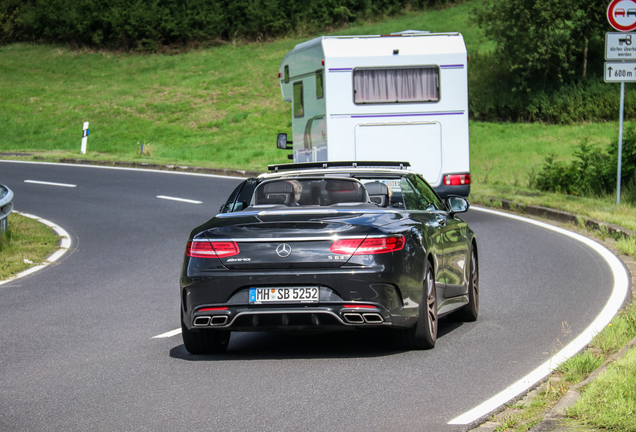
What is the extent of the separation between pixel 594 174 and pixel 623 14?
4.47 m

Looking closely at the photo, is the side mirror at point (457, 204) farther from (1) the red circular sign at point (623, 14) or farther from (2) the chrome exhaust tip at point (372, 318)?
(1) the red circular sign at point (623, 14)

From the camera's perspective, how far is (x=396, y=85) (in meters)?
16.3

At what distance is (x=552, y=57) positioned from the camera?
146 ft

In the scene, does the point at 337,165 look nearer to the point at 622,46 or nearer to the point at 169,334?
the point at 169,334

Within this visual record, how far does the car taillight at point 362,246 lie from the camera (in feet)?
21.9

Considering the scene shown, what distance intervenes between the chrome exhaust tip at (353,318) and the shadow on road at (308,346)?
531 mm

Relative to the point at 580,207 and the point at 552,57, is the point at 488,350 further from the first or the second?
the point at 552,57

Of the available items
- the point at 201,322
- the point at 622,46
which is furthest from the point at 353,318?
the point at 622,46

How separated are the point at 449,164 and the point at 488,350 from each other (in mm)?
9587

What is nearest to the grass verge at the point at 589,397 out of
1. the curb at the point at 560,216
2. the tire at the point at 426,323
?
the tire at the point at 426,323

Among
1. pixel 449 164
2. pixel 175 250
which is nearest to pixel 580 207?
pixel 449 164

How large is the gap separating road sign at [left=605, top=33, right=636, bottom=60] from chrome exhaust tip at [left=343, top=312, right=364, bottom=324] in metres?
11.3

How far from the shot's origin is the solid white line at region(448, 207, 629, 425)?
5316 mm

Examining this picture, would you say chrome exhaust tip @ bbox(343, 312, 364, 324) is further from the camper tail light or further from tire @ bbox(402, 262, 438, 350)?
the camper tail light
